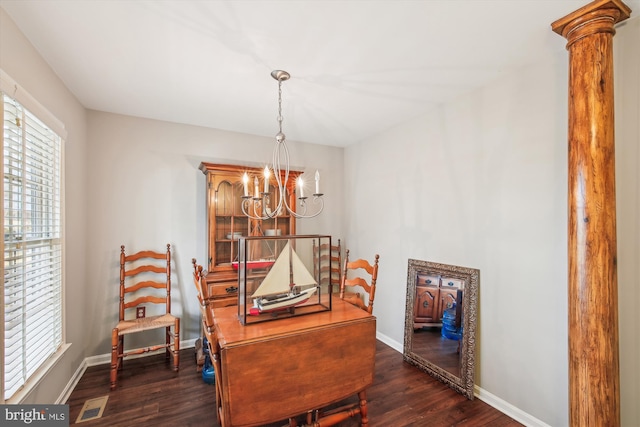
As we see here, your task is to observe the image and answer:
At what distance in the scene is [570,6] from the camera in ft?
4.70

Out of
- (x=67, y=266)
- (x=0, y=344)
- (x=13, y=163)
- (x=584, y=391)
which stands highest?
(x=13, y=163)

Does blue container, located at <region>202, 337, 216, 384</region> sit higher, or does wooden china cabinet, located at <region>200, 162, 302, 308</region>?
wooden china cabinet, located at <region>200, 162, 302, 308</region>

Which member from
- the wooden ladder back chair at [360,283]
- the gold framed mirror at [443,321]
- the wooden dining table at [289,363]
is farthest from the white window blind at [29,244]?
the gold framed mirror at [443,321]

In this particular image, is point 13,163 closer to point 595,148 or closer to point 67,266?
point 67,266

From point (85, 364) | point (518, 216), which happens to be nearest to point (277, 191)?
point (518, 216)

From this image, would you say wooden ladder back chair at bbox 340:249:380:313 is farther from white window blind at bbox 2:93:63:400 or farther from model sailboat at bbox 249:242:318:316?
white window blind at bbox 2:93:63:400

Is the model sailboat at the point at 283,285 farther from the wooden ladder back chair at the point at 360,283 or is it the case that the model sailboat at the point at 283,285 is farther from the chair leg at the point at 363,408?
the chair leg at the point at 363,408

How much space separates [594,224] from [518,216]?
0.58 meters

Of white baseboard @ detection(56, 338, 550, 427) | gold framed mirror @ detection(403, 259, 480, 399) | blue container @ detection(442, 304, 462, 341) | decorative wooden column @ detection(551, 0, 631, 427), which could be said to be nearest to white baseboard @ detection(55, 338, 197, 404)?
white baseboard @ detection(56, 338, 550, 427)

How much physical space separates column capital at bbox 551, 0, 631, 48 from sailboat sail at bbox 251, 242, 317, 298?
193 cm

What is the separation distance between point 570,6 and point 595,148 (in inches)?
28.6

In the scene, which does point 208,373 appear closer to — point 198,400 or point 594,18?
point 198,400

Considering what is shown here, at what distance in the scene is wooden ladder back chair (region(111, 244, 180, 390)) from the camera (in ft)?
8.63

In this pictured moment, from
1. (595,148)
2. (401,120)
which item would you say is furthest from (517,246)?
(401,120)
